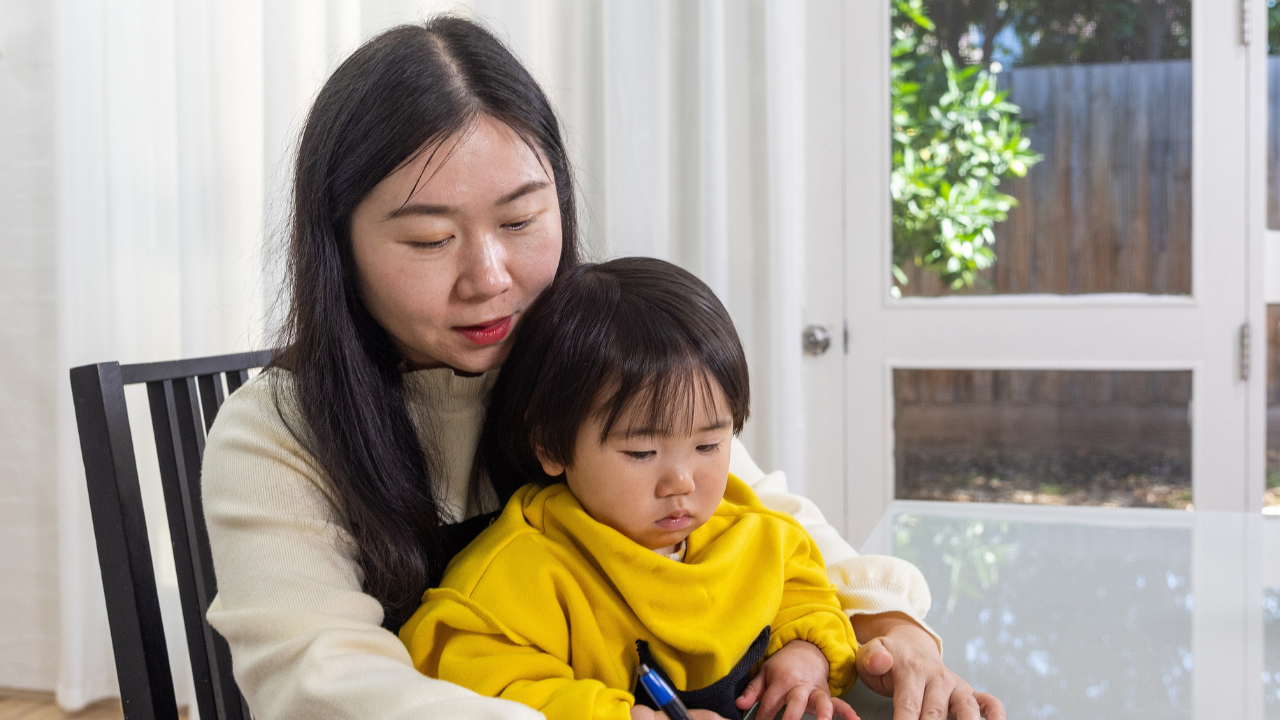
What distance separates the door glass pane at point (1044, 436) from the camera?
2.27m

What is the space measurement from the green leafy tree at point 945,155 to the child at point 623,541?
1.73m

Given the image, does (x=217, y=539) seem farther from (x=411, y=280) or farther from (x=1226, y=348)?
(x=1226, y=348)

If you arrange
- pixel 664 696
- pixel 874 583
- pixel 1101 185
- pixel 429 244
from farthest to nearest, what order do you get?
pixel 1101 185 → pixel 874 583 → pixel 429 244 → pixel 664 696

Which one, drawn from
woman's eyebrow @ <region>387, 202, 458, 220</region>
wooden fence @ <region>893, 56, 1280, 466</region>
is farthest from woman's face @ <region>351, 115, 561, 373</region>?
wooden fence @ <region>893, 56, 1280, 466</region>

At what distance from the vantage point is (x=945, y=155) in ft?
7.70

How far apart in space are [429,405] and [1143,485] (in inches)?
78.9

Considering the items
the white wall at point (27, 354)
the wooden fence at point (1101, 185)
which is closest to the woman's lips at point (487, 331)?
the wooden fence at point (1101, 185)

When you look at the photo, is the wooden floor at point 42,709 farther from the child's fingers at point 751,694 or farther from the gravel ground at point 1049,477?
the child's fingers at point 751,694

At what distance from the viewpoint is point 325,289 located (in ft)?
2.51

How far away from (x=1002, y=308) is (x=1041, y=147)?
1.24ft

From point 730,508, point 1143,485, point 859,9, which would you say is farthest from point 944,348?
point 730,508

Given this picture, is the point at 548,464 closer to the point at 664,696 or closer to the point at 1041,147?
the point at 664,696

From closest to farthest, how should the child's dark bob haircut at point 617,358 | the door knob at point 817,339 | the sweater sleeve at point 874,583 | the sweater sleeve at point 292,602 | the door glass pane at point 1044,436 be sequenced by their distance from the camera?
1. the sweater sleeve at point 292,602
2. the child's dark bob haircut at point 617,358
3. the sweater sleeve at point 874,583
4. the door glass pane at point 1044,436
5. the door knob at point 817,339

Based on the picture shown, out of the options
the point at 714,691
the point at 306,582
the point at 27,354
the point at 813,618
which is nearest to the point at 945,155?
the point at 813,618
